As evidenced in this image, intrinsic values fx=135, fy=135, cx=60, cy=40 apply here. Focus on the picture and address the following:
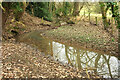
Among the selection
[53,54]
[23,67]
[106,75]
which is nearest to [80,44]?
[53,54]

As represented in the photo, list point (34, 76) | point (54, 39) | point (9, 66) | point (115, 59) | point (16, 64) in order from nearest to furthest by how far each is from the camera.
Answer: point (34, 76)
point (9, 66)
point (16, 64)
point (115, 59)
point (54, 39)

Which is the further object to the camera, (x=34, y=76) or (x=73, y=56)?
(x=73, y=56)

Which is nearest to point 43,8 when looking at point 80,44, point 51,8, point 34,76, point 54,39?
point 51,8

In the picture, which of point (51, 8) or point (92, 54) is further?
point (51, 8)

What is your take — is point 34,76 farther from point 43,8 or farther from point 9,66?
point 43,8

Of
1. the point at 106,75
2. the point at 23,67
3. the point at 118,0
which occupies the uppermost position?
the point at 118,0

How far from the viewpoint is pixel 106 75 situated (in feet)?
22.7

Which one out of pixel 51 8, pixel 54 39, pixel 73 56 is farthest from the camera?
pixel 51 8

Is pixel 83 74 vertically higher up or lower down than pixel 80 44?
lower down

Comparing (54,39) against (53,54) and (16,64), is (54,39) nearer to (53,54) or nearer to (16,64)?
(53,54)

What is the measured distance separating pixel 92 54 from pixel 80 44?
202 centimetres

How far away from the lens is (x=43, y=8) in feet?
86.4

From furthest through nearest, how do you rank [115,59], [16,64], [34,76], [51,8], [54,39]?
[51,8] < [54,39] < [115,59] < [16,64] < [34,76]

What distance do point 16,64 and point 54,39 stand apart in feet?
26.3
